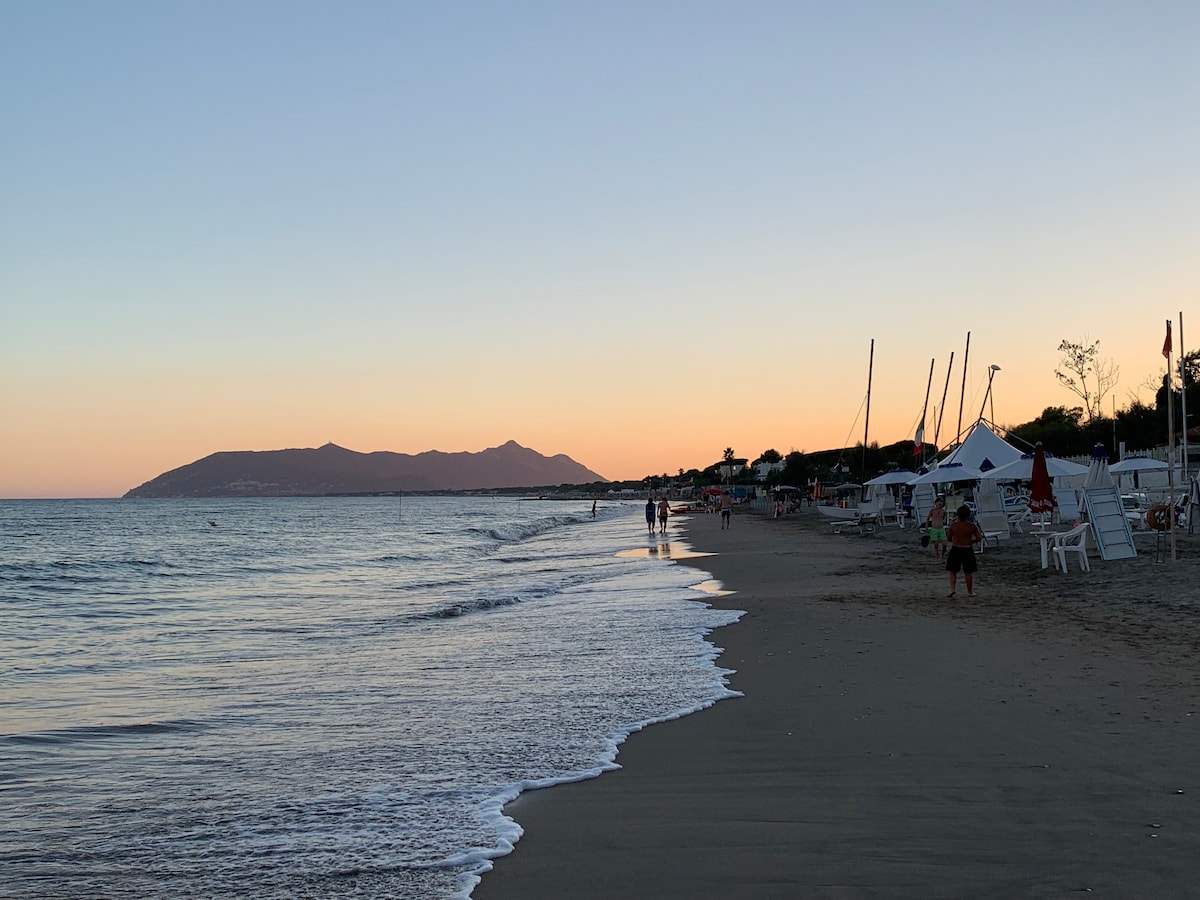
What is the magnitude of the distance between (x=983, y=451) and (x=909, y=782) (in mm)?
23053

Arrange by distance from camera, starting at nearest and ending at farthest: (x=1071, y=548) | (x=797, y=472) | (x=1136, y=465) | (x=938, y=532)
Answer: (x=1071, y=548), (x=938, y=532), (x=1136, y=465), (x=797, y=472)

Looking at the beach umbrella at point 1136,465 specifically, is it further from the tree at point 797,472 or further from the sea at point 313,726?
the tree at point 797,472

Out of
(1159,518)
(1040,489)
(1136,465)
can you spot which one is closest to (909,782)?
(1159,518)

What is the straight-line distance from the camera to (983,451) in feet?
86.6

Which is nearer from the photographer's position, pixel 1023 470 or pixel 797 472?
pixel 1023 470

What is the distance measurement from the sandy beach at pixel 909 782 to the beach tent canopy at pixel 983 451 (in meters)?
15.8

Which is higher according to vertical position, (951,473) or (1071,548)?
(951,473)

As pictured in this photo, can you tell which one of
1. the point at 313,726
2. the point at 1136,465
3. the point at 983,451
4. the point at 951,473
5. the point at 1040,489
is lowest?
the point at 313,726

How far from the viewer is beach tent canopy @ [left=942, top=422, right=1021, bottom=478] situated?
2592cm

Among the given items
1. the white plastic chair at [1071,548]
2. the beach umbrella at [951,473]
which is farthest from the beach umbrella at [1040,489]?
the beach umbrella at [951,473]

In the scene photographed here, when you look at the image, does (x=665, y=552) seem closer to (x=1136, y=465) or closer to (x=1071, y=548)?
(x=1136, y=465)

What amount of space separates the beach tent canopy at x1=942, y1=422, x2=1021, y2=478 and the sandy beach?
15.8m

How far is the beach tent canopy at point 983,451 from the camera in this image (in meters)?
25.9

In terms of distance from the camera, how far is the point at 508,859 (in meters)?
4.32
